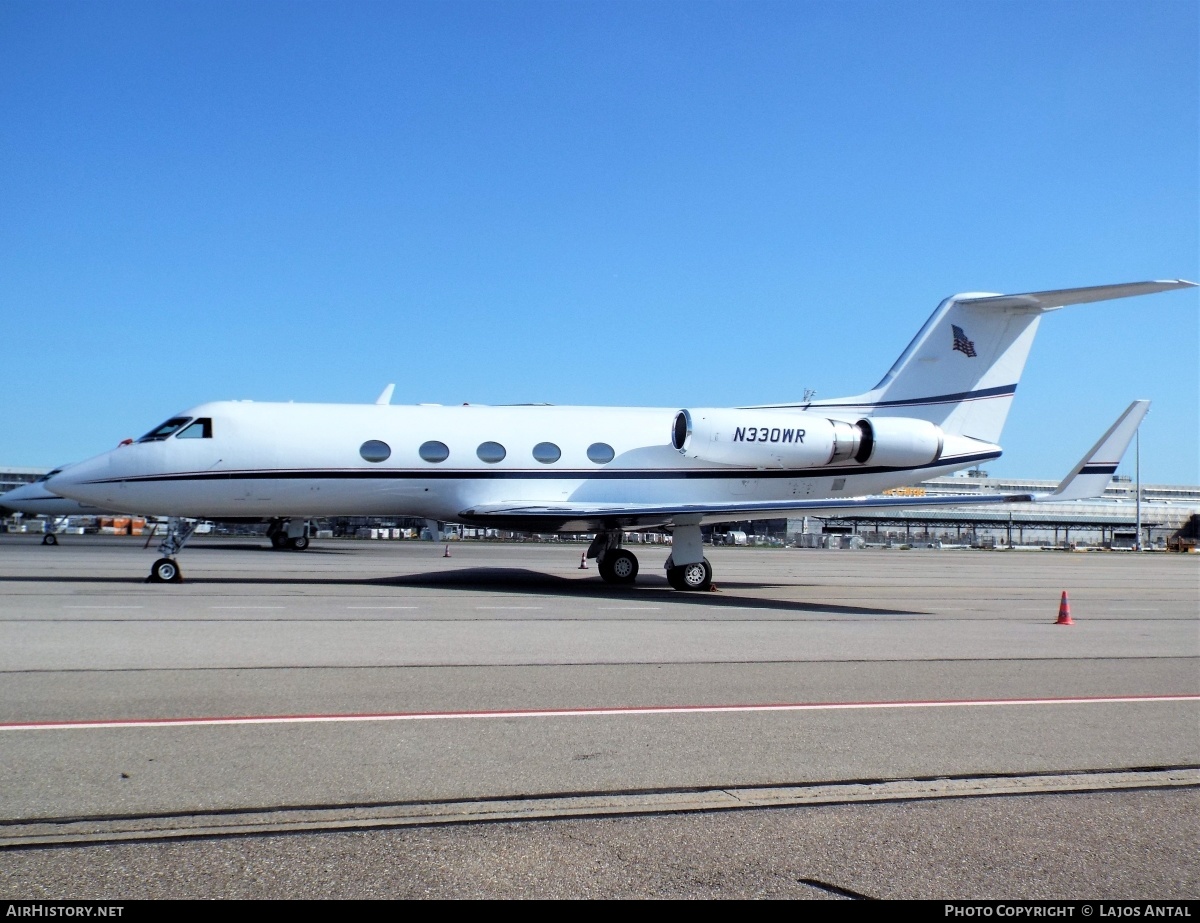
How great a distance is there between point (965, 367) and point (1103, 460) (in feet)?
18.0

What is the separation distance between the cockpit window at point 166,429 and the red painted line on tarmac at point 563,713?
12913 millimetres

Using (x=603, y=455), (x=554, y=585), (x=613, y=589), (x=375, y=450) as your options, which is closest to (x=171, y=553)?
(x=375, y=450)

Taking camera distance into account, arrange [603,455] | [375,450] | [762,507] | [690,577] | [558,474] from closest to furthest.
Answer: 1. [762,507]
2. [690,577]
3. [375,450]
4. [558,474]
5. [603,455]

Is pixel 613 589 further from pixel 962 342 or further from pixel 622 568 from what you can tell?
pixel 962 342

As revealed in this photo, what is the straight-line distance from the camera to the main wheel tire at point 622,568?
20.0m

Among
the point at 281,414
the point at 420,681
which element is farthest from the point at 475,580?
the point at 420,681

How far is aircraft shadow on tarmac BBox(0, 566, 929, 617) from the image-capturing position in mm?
15720

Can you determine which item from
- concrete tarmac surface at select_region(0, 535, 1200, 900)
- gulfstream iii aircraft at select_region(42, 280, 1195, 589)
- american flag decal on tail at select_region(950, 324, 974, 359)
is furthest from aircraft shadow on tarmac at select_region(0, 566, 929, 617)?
american flag decal on tail at select_region(950, 324, 974, 359)

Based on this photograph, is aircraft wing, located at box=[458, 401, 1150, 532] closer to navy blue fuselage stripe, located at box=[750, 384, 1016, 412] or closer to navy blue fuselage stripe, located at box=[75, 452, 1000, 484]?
navy blue fuselage stripe, located at box=[75, 452, 1000, 484]

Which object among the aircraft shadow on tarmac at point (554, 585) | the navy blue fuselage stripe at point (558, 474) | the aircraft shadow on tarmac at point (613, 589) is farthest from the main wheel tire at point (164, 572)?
the aircraft shadow on tarmac at point (613, 589)

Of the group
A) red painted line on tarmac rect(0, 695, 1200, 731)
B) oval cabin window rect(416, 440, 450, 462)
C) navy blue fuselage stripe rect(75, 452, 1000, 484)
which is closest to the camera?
red painted line on tarmac rect(0, 695, 1200, 731)

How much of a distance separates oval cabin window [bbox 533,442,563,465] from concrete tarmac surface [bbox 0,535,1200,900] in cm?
707

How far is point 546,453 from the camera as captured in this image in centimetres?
1928
